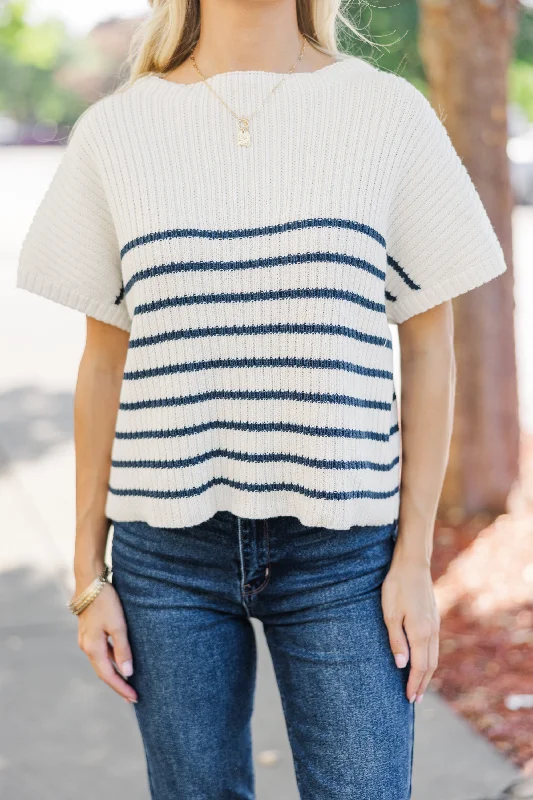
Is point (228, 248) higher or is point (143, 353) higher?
point (228, 248)

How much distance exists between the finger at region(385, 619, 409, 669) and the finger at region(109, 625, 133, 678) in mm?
471

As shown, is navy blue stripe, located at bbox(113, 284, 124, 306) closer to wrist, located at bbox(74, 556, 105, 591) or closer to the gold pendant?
the gold pendant

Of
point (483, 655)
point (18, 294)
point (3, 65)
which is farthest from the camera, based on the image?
point (3, 65)

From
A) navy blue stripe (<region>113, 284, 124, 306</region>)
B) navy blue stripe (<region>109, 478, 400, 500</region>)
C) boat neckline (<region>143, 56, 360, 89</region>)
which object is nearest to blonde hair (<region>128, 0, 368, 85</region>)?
boat neckline (<region>143, 56, 360, 89</region>)

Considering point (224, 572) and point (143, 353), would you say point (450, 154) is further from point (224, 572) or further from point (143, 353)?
point (224, 572)

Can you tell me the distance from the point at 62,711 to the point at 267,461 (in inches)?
84.1

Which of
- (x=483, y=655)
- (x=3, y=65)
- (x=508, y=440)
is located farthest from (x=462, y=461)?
(x=3, y=65)

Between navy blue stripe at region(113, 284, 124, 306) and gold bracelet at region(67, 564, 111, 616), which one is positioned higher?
navy blue stripe at region(113, 284, 124, 306)

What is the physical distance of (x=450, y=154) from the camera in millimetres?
1657

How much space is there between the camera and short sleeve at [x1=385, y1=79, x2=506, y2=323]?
5.33 ft

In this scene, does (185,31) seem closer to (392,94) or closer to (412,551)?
(392,94)

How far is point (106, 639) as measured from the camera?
70.3 inches

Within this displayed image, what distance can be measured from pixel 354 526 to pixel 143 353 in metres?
0.46

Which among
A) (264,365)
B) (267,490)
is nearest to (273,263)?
(264,365)
